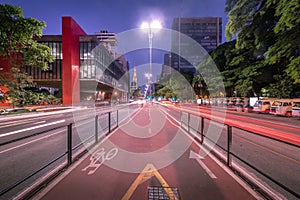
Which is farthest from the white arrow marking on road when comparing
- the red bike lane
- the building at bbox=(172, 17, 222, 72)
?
the building at bbox=(172, 17, 222, 72)

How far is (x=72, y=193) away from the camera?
3852 mm

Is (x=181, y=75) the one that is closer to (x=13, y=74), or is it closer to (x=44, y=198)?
(x=13, y=74)

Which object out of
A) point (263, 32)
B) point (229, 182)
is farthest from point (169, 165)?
point (263, 32)

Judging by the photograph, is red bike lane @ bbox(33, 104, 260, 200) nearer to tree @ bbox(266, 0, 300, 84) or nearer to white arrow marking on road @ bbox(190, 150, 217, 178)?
white arrow marking on road @ bbox(190, 150, 217, 178)

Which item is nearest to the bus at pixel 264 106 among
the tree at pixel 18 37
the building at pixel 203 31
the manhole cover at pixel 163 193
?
the manhole cover at pixel 163 193

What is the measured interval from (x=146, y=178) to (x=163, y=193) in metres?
0.81

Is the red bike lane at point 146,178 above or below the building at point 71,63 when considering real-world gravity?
below

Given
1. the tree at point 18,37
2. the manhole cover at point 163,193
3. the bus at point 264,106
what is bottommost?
the manhole cover at point 163,193

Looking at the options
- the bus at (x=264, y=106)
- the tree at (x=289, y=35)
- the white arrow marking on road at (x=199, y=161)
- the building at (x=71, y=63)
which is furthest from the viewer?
the building at (x=71, y=63)

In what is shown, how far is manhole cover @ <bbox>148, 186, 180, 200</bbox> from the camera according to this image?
371cm

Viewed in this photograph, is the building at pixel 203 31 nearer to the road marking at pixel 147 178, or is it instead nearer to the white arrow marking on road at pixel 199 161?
the white arrow marking on road at pixel 199 161

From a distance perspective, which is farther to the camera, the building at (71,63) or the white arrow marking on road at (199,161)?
the building at (71,63)

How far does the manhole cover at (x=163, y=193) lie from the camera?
3713 millimetres

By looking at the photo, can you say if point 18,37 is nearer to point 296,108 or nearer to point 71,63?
point 296,108
